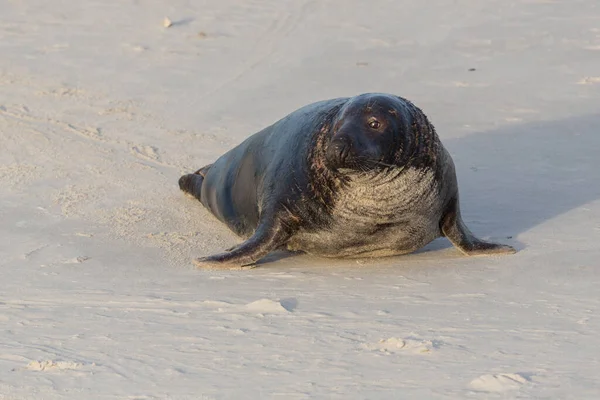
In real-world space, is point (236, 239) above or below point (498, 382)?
below

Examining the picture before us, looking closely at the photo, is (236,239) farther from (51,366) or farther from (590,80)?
(590,80)

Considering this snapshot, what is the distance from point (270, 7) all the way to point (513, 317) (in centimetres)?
831

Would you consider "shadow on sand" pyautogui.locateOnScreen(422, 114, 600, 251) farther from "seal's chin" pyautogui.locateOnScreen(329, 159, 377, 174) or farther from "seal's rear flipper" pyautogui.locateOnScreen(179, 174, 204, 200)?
"seal's rear flipper" pyautogui.locateOnScreen(179, 174, 204, 200)

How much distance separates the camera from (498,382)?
13.8 feet

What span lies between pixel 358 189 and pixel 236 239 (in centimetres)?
120

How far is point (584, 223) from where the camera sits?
7.17 metres

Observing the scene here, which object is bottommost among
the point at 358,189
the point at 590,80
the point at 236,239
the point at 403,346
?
the point at 236,239

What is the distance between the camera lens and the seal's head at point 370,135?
6109 millimetres

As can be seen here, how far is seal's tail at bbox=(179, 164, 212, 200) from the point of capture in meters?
8.06

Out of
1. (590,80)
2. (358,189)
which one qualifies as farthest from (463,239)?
(590,80)

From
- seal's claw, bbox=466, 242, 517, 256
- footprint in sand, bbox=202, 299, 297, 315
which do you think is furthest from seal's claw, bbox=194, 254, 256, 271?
seal's claw, bbox=466, 242, 517, 256

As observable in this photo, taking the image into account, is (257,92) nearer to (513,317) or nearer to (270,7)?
(270,7)

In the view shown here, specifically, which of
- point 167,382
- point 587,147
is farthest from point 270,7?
point 167,382

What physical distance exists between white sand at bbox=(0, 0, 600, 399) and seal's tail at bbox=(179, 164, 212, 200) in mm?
103
